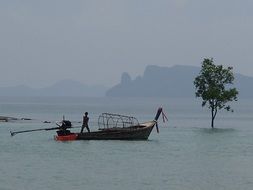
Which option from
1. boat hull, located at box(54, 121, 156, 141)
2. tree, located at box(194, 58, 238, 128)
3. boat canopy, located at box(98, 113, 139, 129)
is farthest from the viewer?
tree, located at box(194, 58, 238, 128)

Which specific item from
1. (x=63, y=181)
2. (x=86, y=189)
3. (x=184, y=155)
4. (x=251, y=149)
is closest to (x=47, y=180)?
(x=63, y=181)

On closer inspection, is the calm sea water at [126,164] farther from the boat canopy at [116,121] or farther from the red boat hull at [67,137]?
the boat canopy at [116,121]

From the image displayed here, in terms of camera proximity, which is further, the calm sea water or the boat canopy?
the boat canopy

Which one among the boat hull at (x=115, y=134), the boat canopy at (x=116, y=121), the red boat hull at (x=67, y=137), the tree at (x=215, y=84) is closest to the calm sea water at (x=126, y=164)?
the red boat hull at (x=67, y=137)

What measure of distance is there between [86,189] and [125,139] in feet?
98.5

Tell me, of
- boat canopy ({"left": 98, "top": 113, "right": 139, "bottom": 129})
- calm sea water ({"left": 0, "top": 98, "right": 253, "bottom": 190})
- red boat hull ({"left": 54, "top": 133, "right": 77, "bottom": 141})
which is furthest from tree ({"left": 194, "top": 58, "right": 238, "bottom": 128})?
red boat hull ({"left": 54, "top": 133, "right": 77, "bottom": 141})

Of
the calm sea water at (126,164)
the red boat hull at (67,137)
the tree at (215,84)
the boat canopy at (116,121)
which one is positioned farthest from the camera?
the tree at (215,84)

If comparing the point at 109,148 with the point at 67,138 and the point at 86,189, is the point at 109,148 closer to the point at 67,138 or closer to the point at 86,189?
the point at 67,138

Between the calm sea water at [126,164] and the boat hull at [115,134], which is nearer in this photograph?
the calm sea water at [126,164]

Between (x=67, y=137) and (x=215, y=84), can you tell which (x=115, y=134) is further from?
(x=215, y=84)

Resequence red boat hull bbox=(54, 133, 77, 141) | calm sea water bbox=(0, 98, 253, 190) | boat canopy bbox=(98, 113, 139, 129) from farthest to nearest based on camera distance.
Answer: boat canopy bbox=(98, 113, 139, 129), red boat hull bbox=(54, 133, 77, 141), calm sea water bbox=(0, 98, 253, 190)

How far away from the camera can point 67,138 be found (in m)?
63.3

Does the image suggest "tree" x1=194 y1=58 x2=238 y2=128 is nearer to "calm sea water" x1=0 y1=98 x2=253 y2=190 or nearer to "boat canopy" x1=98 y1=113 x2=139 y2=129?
"boat canopy" x1=98 y1=113 x2=139 y2=129

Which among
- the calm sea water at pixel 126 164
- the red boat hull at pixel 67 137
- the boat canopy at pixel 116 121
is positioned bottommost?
the calm sea water at pixel 126 164
